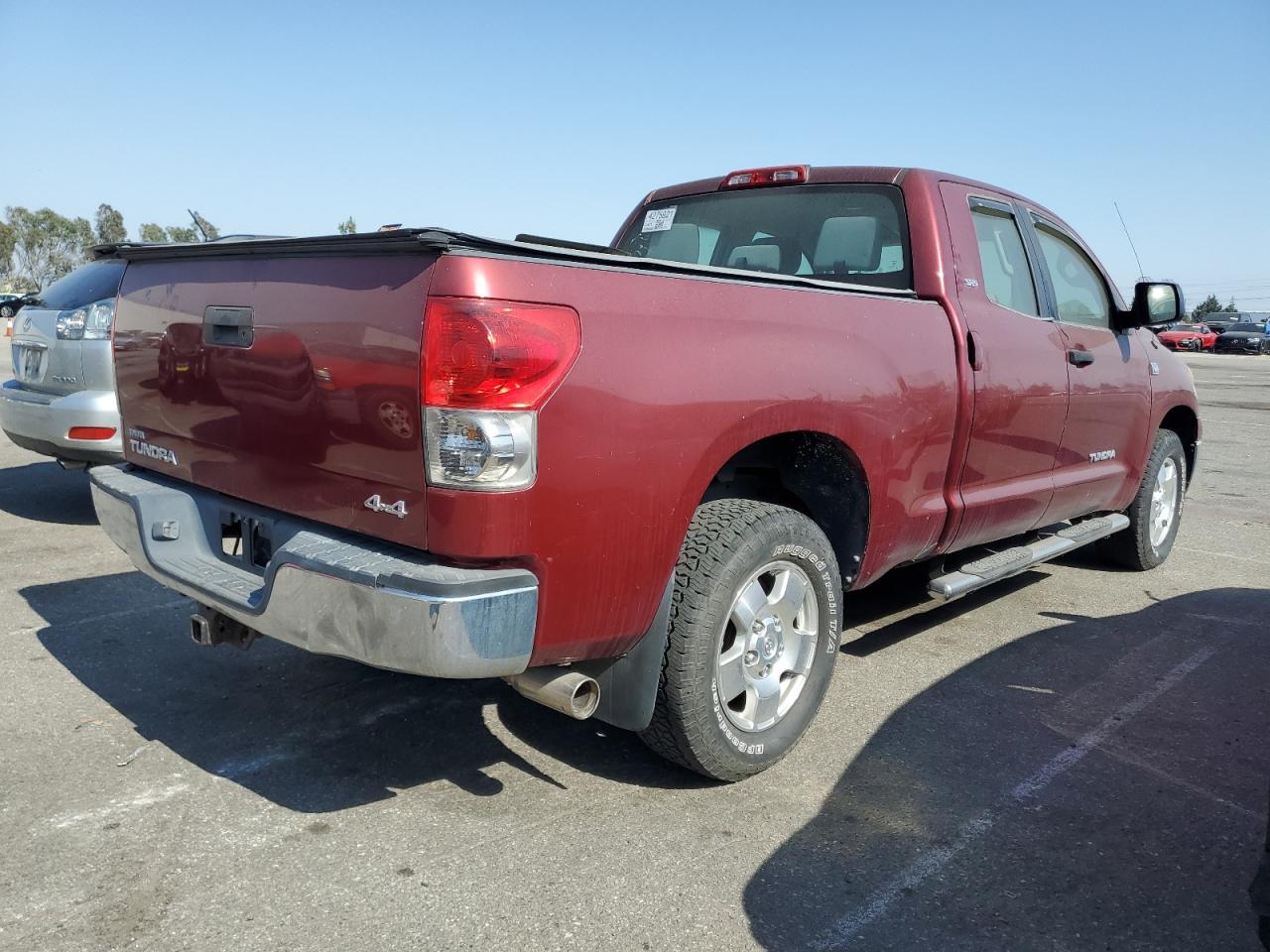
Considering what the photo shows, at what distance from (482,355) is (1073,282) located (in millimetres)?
3728

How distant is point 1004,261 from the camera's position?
446 centimetres

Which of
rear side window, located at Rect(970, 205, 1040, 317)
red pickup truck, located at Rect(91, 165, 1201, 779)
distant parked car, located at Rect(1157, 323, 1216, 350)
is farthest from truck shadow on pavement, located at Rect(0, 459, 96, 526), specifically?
distant parked car, located at Rect(1157, 323, 1216, 350)

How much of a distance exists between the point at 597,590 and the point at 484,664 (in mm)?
362

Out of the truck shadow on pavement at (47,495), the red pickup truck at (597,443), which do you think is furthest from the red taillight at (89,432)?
the red pickup truck at (597,443)

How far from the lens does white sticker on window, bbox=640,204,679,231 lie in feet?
16.1

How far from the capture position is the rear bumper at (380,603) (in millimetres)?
2328

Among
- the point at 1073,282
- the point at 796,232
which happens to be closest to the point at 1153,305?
the point at 1073,282

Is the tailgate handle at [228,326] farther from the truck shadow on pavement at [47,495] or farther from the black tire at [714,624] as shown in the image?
the truck shadow on pavement at [47,495]

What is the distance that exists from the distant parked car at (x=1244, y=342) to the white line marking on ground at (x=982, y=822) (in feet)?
144

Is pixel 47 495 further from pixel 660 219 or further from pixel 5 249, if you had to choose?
pixel 5 249

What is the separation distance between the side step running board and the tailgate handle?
2.67 meters

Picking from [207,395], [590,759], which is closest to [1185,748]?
[590,759]

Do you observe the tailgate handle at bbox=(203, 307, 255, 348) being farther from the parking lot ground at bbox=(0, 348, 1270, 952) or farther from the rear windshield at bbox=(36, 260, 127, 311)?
the rear windshield at bbox=(36, 260, 127, 311)

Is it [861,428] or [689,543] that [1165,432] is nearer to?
[861,428]
